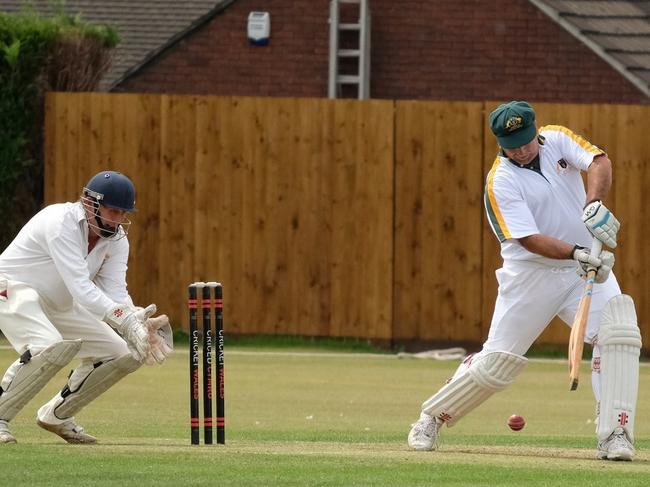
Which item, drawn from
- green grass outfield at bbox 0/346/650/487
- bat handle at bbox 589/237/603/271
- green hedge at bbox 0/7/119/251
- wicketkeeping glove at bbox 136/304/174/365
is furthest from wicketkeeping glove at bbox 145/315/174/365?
green hedge at bbox 0/7/119/251

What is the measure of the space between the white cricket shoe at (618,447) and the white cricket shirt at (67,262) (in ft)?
8.35

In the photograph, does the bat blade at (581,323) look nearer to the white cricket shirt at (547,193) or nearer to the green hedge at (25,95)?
the white cricket shirt at (547,193)

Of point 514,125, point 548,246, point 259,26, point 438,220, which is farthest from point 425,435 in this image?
point 259,26

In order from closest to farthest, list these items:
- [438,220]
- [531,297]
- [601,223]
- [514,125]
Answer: [601,223]
[514,125]
[531,297]
[438,220]

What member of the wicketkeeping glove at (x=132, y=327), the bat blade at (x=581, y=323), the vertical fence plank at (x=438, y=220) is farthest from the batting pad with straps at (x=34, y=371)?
the vertical fence plank at (x=438, y=220)

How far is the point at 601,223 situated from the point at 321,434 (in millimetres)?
2596

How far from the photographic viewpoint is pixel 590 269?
826cm

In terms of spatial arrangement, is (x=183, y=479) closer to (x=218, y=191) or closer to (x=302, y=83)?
(x=218, y=191)

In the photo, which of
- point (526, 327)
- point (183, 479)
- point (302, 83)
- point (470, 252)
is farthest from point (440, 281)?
point (183, 479)

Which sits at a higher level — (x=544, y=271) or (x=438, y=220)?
(x=544, y=271)

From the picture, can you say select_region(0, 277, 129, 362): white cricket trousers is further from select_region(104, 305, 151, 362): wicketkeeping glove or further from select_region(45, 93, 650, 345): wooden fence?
select_region(45, 93, 650, 345): wooden fence

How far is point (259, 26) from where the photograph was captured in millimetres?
21156

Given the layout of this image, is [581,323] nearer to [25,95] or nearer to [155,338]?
[155,338]

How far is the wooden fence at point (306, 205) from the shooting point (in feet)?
53.0
